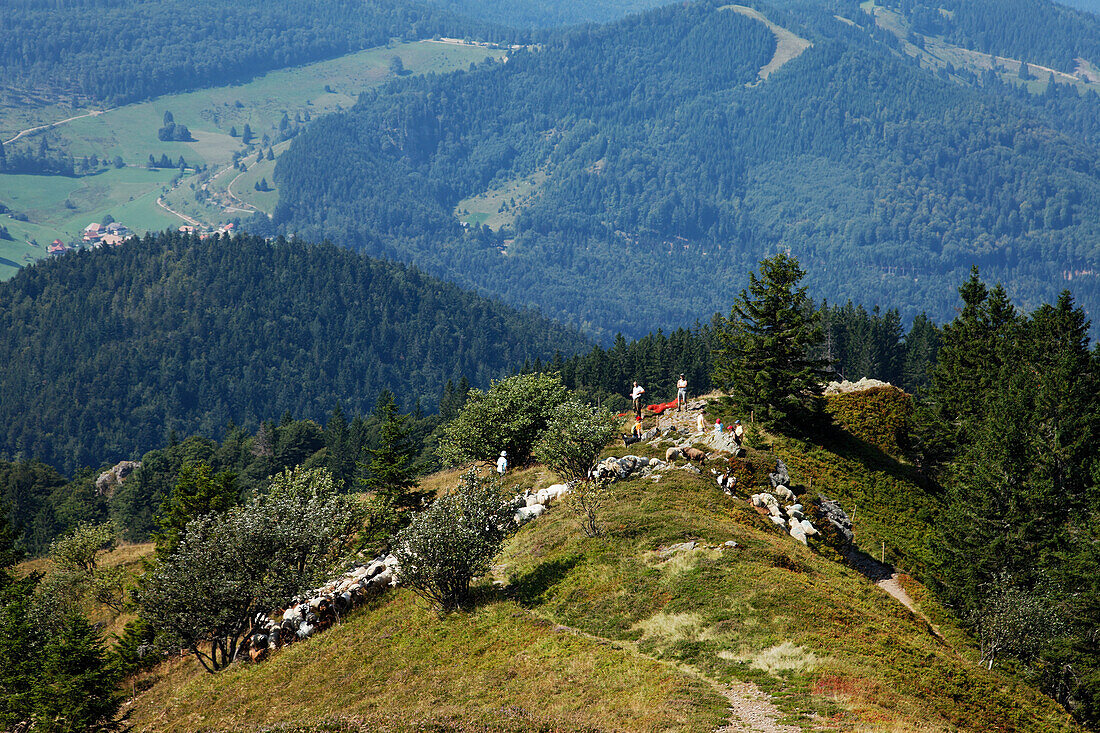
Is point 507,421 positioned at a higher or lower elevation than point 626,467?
lower

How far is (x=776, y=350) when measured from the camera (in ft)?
267

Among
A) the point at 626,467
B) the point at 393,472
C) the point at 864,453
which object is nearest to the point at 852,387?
the point at 864,453

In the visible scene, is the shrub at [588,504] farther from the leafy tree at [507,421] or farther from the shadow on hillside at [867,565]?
the shadow on hillside at [867,565]

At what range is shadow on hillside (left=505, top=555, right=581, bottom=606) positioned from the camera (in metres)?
52.0

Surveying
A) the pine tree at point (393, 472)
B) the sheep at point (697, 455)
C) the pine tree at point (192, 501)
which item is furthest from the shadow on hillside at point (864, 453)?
the pine tree at point (192, 501)

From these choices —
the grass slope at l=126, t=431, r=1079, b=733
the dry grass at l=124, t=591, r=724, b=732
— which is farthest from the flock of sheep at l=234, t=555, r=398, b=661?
the grass slope at l=126, t=431, r=1079, b=733

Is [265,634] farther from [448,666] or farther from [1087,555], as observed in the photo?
[1087,555]

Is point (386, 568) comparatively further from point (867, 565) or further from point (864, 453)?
point (864, 453)

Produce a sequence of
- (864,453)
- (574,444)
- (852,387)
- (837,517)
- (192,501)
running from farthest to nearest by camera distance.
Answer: (852,387), (864,453), (192,501), (837,517), (574,444)

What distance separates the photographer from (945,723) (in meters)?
36.1

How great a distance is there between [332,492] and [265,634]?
65.0ft

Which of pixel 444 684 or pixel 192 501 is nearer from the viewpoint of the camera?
pixel 444 684

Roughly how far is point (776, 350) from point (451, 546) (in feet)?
142

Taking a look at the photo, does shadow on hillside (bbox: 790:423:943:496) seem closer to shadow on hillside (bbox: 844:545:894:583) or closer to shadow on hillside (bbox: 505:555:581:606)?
shadow on hillside (bbox: 844:545:894:583)
